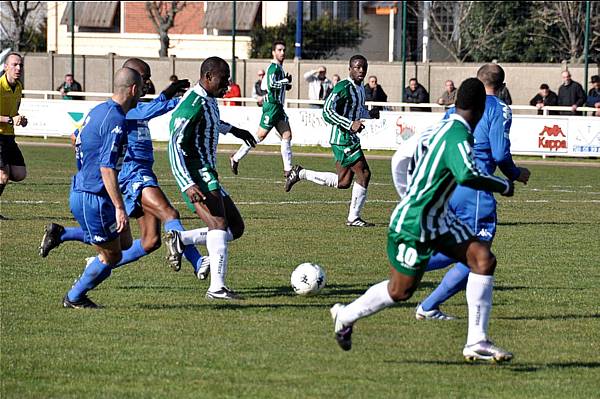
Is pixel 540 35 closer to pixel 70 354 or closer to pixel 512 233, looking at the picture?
pixel 512 233

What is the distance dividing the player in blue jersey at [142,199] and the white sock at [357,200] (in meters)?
5.15

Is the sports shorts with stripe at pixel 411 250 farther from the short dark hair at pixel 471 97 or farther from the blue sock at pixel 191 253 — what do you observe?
the blue sock at pixel 191 253

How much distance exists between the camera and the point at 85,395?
7.00m

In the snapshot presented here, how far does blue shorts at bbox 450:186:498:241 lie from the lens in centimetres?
939

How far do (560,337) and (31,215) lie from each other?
898 centimetres

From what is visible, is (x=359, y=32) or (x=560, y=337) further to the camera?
(x=359, y=32)

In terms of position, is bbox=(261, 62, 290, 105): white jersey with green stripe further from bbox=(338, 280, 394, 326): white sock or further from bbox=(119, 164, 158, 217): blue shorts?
bbox=(338, 280, 394, 326): white sock

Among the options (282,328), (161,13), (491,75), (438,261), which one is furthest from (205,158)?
(161,13)

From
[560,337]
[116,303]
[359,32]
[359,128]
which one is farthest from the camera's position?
[359,32]

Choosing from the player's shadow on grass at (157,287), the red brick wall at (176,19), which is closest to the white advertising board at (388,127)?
the player's shadow on grass at (157,287)

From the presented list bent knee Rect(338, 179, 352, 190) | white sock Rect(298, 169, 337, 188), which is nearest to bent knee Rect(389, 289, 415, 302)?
bent knee Rect(338, 179, 352, 190)

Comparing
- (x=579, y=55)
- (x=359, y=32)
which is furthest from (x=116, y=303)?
(x=359, y=32)

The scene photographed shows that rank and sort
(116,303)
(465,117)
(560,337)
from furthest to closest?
(116,303)
(560,337)
(465,117)

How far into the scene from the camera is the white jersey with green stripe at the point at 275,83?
2120 cm
